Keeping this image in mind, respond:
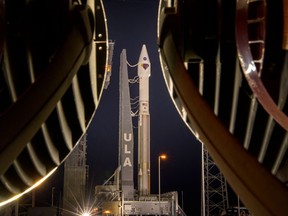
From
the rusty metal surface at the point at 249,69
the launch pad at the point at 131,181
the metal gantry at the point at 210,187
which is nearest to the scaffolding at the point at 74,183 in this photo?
the launch pad at the point at 131,181

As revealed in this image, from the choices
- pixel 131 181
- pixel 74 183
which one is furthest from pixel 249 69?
pixel 74 183

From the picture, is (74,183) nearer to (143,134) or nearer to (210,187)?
(143,134)

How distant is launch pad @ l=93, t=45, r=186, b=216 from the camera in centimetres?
2164

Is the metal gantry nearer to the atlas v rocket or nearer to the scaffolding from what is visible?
the atlas v rocket

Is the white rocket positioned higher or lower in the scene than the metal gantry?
higher

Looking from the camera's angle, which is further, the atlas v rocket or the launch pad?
the atlas v rocket

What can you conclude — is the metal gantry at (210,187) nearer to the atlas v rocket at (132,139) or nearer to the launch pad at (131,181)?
the launch pad at (131,181)

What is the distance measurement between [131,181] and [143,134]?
2.79 m

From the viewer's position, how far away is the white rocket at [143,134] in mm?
23094

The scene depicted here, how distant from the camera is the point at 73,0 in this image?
13.4 feet

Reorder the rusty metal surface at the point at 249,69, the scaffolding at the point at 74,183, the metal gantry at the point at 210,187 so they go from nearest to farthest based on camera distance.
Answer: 1. the rusty metal surface at the point at 249,69
2. the metal gantry at the point at 210,187
3. the scaffolding at the point at 74,183

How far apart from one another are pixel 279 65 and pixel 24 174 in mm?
3246

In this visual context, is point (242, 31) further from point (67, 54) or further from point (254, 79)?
point (67, 54)

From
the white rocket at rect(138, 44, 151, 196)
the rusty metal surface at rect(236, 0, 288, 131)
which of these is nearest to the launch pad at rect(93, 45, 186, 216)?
the white rocket at rect(138, 44, 151, 196)
